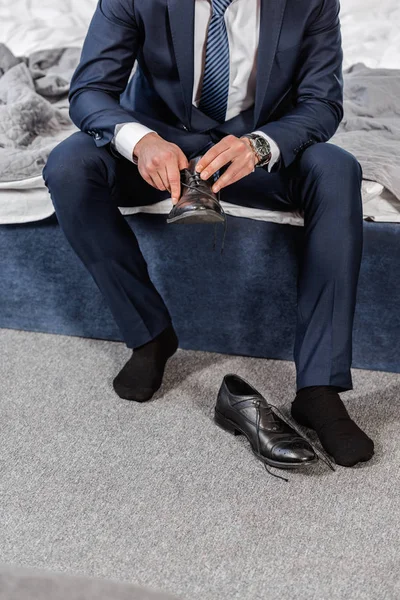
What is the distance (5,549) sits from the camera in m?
1.20

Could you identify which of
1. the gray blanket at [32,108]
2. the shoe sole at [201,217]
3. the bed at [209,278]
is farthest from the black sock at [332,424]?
the gray blanket at [32,108]

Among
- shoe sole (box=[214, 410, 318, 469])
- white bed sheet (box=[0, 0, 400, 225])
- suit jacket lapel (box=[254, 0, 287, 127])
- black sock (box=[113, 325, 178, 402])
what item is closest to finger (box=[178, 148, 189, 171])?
suit jacket lapel (box=[254, 0, 287, 127])

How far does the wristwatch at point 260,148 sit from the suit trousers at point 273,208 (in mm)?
71

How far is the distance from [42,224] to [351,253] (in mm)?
713

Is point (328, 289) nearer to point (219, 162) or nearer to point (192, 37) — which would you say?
point (219, 162)

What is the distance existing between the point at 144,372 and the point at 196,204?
0.40 metres

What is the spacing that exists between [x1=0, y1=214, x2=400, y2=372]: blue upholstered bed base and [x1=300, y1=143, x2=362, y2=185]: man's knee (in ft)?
0.54

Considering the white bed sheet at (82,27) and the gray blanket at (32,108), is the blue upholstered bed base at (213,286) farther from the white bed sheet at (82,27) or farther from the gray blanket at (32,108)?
the white bed sheet at (82,27)

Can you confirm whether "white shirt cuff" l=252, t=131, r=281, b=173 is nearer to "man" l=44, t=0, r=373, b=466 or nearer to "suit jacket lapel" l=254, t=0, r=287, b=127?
"man" l=44, t=0, r=373, b=466

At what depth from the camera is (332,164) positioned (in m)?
1.44

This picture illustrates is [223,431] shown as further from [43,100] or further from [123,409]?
[43,100]

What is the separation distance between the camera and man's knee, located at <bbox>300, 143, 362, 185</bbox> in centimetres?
143

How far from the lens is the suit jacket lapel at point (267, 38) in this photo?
150cm

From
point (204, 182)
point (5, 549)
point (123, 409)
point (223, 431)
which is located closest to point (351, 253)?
point (204, 182)
